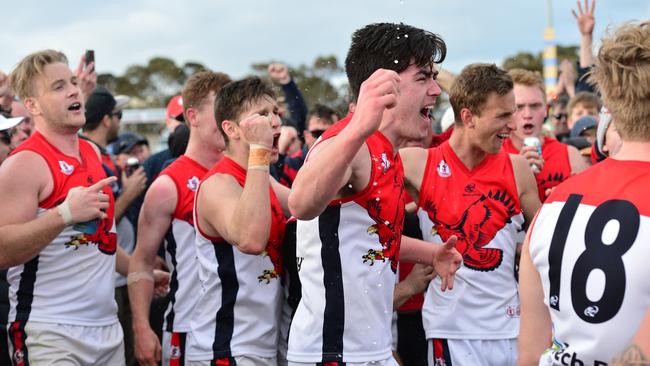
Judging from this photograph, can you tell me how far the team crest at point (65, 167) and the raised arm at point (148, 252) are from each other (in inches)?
23.2

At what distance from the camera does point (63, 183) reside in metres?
4.53

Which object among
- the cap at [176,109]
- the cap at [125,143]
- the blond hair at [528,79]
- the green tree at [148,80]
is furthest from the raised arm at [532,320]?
the green tree at [148,80]

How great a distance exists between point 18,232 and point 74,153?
74 cm

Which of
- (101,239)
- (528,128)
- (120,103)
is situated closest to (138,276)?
(101,239)

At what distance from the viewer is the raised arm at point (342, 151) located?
288cm

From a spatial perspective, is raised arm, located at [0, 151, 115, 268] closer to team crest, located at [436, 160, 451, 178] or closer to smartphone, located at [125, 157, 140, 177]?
team crest, located at [436, 160, 451, 178]

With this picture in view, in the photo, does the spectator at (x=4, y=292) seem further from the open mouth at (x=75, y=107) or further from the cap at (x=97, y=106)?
the cap at (x=97, y=106)

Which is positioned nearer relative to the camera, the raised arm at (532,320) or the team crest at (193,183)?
the raised arm at (532,320)

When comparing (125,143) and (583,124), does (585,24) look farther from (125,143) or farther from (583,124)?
(125,143)

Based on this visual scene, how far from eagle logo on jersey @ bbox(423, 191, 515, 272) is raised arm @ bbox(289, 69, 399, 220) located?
165cm

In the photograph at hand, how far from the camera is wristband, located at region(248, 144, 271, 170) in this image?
4.00 metres

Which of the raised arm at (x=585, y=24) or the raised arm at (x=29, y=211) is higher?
the raised arm at (x=585, y=24)

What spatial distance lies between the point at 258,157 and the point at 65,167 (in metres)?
1.33

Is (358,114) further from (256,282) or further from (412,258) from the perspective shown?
(256,282)
